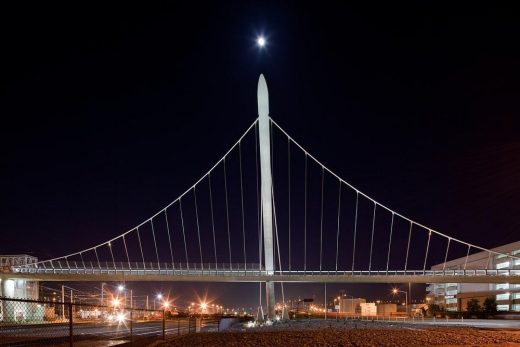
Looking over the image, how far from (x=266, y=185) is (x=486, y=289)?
62.5m

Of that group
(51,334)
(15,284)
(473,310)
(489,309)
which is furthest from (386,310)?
(51,334)

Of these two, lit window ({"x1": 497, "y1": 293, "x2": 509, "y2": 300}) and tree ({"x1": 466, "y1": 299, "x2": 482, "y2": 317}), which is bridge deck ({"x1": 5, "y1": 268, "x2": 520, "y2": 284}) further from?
lit window ({"x1": 497, "y1": 293, "x2": 509, "y2": 300})

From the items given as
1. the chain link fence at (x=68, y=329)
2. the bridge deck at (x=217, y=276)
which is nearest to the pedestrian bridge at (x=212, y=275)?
the bridge deck at (x=217, y=276)

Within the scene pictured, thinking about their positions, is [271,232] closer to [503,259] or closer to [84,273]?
[84,273]

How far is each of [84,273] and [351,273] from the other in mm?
31781

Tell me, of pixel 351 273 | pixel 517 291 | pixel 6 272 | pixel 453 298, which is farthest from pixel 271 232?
pixel 453 298

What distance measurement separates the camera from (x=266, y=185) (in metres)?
57.4

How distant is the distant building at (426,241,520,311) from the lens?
9531cm

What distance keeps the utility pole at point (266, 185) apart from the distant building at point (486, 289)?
4195 cm

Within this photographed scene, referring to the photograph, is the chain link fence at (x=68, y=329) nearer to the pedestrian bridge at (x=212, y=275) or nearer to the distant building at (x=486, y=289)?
the pedestrian bridge at (x=212, y=275)

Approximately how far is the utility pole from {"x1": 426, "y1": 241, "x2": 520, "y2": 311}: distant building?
138 feet

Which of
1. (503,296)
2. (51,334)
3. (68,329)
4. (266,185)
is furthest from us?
(503,296)

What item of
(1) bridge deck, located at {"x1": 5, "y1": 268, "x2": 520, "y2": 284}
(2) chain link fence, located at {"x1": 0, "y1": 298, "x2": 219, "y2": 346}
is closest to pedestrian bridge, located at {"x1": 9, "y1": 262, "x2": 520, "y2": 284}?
(1) bridge deck, located at {"x1": 5, "y1": 268, "x2": 520, "y2": 284}

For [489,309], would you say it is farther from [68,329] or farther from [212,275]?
[68,329]
